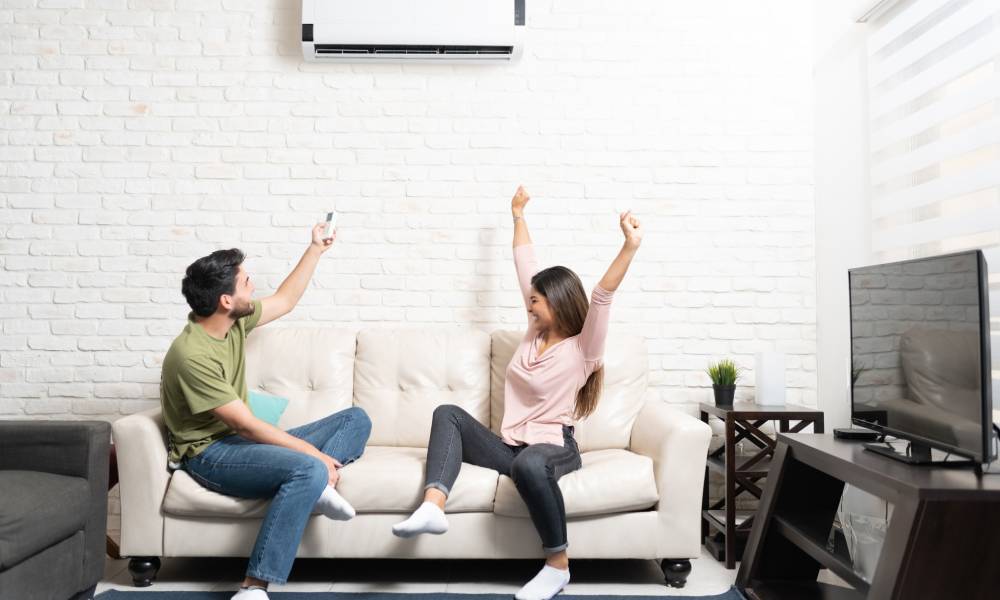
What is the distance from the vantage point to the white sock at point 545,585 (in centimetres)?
216

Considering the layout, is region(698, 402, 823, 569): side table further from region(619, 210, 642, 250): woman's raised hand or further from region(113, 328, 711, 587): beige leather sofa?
region(619, 210, 642, 250): woman's raised hand

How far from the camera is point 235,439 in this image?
7.66ft

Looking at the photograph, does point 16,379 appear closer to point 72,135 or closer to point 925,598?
point 72,135

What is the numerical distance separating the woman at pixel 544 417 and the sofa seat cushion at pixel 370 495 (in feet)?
0.26

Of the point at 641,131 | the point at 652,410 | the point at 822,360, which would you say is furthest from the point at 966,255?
the point at 641,131

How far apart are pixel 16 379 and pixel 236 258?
1.54m

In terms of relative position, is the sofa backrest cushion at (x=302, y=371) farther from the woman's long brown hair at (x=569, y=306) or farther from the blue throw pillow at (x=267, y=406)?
the woman's long brown hair at (x=569, y=306)

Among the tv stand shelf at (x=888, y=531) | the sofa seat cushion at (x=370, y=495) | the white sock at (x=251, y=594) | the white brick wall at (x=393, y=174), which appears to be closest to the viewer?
the tv stand shelf at (x=888, y=531)

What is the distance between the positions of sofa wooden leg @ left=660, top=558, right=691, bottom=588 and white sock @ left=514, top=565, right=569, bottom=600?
0.38 meters

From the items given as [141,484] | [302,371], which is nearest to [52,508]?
[141,484]

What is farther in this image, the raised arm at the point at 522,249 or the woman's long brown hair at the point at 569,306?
the raised arm at the point at 522,249

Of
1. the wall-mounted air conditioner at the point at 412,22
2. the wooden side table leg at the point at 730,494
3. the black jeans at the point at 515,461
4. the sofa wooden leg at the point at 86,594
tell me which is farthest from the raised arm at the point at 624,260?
the sofa wooden leg at the point at 86,594

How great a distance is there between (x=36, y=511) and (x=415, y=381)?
1.34 meters

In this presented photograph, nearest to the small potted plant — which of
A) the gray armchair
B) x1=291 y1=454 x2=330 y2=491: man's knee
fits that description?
x1=291 y1=454 x2=330 y2=491: man's knee
